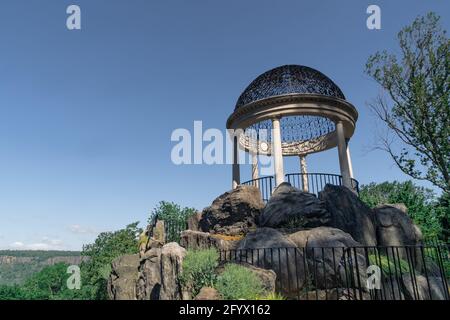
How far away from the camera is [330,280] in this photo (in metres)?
8.63

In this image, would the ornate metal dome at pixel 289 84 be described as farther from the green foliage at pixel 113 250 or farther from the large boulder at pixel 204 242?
the green foliage at pixel 113 250

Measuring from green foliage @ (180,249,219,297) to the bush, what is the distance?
0.50 m

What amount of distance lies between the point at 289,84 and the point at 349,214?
384 inches

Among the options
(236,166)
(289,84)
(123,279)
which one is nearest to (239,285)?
(123,279)

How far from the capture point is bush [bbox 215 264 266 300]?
5949 millimetres

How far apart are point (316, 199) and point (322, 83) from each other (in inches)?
371

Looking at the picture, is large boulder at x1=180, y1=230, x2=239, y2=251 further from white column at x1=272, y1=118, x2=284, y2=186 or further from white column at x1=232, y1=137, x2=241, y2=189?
white column at x1=232, y1=137, x2=241, y2=189

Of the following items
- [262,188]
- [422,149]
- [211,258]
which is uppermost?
[422,149]

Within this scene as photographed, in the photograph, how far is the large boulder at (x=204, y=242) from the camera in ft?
37.0

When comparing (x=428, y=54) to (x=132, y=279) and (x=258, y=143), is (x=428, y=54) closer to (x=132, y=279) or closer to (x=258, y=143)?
(x=258, y=143)

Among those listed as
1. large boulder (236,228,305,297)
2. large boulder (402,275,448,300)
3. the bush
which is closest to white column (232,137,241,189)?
large boulder (236,228,305,297)

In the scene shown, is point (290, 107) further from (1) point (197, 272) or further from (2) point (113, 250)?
(2) point (113, 250)

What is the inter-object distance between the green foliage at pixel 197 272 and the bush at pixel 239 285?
1.64 ft
